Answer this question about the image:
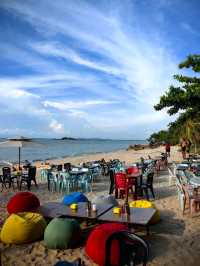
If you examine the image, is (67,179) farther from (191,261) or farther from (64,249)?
(191,261)

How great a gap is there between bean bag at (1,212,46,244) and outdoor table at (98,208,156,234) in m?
1.20

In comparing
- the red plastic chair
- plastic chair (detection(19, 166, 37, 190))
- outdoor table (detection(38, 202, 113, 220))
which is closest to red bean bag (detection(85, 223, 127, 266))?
outdoor table (detection(38, 202, 113, 220))

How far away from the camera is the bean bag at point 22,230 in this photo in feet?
19.3

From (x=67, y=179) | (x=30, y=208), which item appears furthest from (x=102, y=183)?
(x=30, y=208)

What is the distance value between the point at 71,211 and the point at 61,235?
4.02 feet

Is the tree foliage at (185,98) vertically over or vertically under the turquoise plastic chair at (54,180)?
over

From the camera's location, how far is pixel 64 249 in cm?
560

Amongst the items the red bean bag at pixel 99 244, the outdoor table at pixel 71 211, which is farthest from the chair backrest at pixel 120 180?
the red bean bag at pixel 99 244

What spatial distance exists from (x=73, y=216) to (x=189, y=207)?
11.0 ft

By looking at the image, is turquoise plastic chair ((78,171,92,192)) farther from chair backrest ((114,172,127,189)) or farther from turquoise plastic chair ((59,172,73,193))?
chair backrest ((114,172,127,189))

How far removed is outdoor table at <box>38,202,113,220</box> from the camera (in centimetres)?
647

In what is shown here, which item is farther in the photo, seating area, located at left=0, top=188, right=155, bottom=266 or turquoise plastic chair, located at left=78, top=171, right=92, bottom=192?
turquoise plastic chair, located at left=78, top=171, right=92, bottom=192

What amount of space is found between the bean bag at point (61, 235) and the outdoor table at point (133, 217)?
0.70 metres

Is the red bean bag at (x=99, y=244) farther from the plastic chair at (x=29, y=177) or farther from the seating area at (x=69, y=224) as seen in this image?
the plastic chair at (x=29, y=177)
